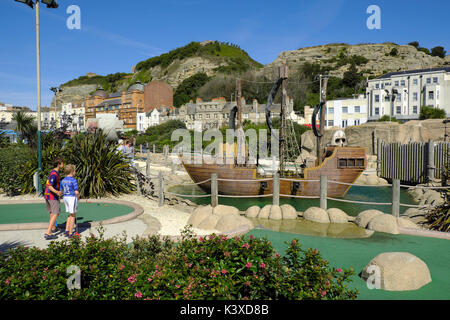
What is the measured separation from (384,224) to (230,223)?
13.1ft

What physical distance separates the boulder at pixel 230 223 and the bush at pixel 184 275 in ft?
12.3

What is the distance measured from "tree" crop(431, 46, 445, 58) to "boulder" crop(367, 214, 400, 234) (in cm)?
11980

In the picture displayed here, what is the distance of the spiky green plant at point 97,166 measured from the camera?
11.1 m

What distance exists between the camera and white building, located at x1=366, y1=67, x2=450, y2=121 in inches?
1937

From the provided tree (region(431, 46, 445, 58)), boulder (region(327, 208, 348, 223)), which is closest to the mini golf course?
boulder (region(327, 208, 348, 223))

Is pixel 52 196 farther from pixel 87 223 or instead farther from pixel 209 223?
pixel 209 223

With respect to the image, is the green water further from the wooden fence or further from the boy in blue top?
the boy in blue top

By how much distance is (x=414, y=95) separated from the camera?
5253 centimetres

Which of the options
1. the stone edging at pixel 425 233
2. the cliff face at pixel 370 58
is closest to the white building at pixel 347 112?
the cliff face at pixel 370 58

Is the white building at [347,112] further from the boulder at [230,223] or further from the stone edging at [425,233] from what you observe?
the boulder at [230,223]

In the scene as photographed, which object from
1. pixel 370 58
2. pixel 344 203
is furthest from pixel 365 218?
pixel 370 58

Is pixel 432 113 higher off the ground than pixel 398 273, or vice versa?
pixel 432 113
